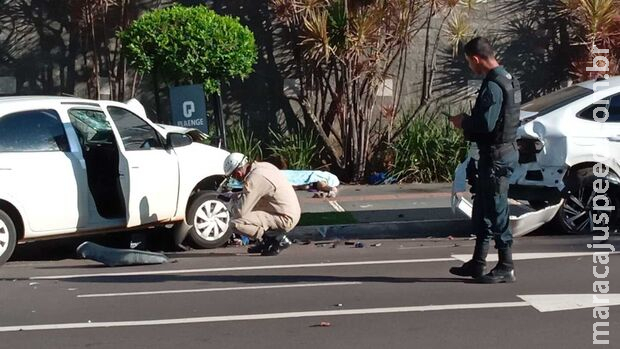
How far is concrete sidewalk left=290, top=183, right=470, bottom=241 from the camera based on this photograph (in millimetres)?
12164

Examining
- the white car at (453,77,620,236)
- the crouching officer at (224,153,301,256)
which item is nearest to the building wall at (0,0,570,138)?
the white car at (453,77,620,236)

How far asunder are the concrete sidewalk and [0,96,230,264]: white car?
52.1 inches

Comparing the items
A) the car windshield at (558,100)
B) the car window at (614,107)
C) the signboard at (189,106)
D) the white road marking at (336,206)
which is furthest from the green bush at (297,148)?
the car window at (614,107)

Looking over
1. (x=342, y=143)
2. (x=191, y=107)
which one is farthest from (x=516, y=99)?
(x=342, y=143)

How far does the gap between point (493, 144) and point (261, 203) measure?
2954 mm

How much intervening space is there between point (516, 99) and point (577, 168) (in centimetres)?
287

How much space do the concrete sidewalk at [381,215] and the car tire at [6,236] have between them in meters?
3.20

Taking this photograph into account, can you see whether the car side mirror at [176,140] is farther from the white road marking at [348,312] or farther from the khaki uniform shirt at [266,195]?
the white road marking at [348,312]

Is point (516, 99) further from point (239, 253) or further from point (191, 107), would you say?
point (191, 107)

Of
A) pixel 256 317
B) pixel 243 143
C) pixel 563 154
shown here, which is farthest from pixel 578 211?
pixel 243 143

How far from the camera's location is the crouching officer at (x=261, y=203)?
10.5 m

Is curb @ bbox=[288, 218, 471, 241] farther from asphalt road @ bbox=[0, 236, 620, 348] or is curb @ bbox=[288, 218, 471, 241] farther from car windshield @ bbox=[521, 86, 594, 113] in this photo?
car windshield @ bbox=[521, 86, 594, 113]

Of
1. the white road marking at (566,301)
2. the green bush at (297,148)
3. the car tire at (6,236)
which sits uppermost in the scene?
the green bush at (297,148)

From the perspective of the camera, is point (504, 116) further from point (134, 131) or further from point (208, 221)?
point (134, 131)
